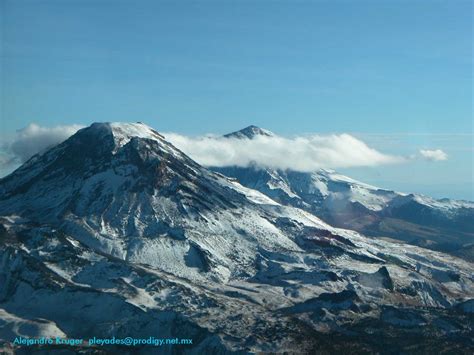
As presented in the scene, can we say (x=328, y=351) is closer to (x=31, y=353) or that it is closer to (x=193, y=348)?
(x=193, y=348)

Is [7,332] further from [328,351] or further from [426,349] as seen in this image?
[426,349]

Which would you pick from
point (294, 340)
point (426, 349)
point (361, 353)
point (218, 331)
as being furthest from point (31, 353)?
point (426, 349)

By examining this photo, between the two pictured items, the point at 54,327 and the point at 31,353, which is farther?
the point at 54,327

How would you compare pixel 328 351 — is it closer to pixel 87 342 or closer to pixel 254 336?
pixel 254 336

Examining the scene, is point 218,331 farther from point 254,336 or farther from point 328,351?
point 328,351

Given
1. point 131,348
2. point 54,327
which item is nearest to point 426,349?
point 131,348

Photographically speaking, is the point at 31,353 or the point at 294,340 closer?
the point at 31,353

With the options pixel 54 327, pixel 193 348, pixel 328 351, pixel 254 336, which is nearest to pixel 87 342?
pixel 54 327
